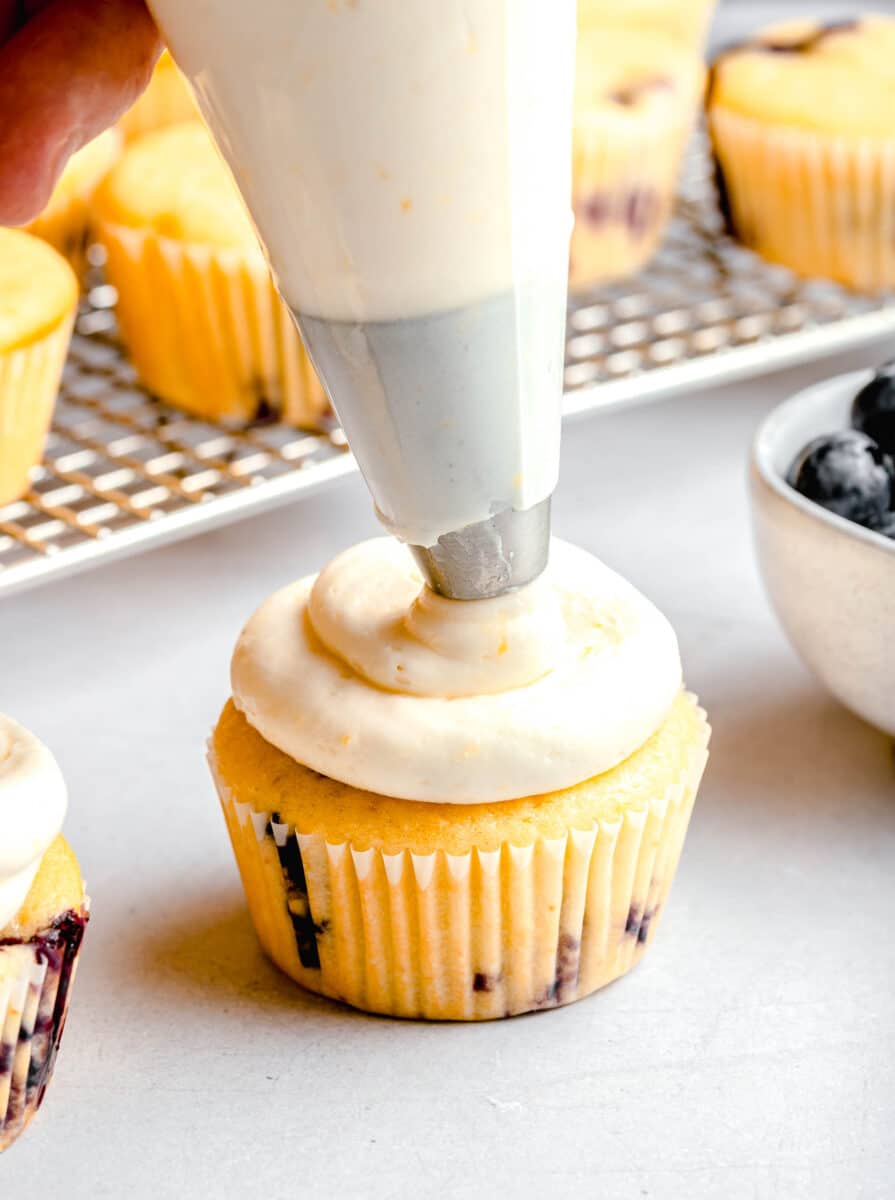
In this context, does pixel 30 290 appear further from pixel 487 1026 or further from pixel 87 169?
pixel 487 1026

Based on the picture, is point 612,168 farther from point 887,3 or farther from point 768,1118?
point 887,3

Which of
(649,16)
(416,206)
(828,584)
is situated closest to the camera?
(416,206)

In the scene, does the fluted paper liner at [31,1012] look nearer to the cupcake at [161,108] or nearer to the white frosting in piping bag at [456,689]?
the white frosting in piping bag at [456,689]

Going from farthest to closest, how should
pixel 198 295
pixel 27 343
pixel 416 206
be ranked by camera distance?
pixel 198 295 < pixel 27 343 < pixel 416 206

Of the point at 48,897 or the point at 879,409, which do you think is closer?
the point at 48,897

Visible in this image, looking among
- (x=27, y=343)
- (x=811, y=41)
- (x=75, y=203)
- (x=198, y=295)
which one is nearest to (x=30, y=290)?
(x=27, y=343)

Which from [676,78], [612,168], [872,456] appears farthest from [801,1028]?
A: [676,78]
